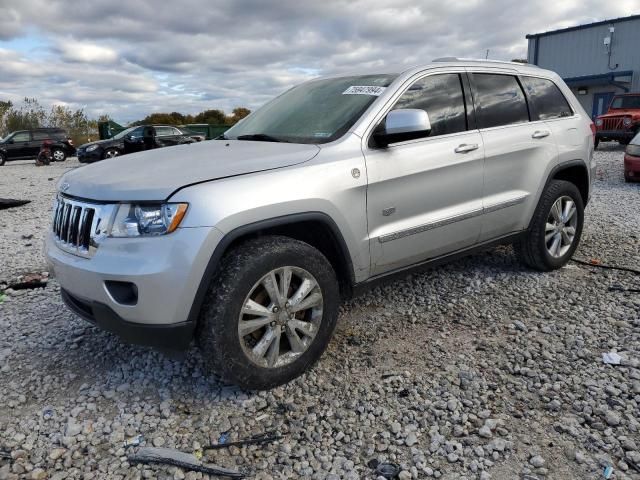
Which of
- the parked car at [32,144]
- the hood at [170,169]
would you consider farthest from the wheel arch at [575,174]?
the parked car at [32,144]

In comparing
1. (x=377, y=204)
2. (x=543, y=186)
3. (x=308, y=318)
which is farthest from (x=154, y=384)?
(x=543, y=186)

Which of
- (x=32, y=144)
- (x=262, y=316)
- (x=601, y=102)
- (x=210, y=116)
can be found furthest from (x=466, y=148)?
(x=210, y=116)

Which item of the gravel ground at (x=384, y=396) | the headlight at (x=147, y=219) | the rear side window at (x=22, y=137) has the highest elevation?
the rear side window at (x=22, y=137)

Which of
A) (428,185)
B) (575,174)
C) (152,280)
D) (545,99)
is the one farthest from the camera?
(575,174)

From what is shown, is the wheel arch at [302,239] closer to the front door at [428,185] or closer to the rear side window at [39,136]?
the front door at [428,185]

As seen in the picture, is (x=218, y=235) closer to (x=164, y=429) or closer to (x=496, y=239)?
(x=164, y=429)

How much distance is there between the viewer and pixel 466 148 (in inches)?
145

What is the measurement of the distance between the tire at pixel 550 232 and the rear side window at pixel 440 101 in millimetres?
1173

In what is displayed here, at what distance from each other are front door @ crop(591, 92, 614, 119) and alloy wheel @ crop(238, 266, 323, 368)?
96.2 feet

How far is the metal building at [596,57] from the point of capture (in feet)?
88.7

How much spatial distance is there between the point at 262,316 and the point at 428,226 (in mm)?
1329

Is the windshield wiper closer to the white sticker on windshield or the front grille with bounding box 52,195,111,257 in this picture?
the white sticker on windshield

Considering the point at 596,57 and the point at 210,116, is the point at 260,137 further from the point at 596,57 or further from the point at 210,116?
the point at 210,116

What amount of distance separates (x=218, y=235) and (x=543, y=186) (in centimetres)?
299
